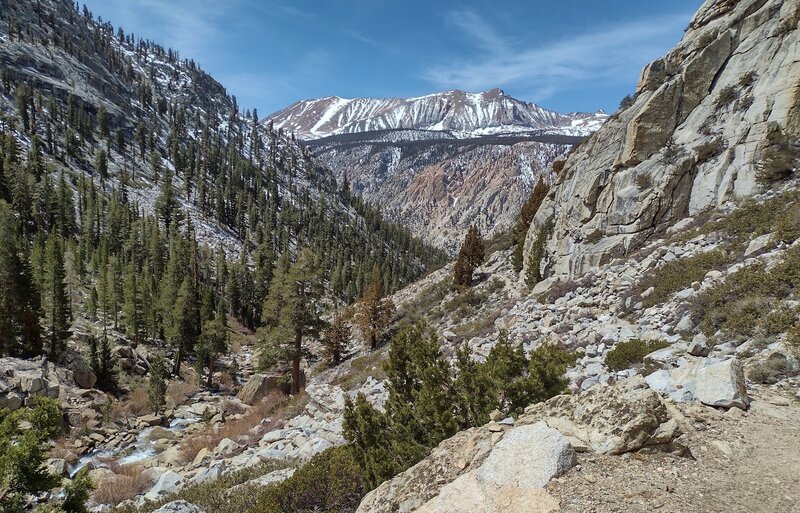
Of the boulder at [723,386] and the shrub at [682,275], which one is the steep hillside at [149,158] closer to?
the shrub at [682,275]

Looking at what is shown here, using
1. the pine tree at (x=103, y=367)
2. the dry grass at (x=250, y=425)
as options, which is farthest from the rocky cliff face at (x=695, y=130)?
the pine tree at (x=103, y=367)

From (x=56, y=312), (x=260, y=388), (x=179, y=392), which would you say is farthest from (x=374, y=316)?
(x=56, y=312)

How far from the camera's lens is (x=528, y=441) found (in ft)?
17.5

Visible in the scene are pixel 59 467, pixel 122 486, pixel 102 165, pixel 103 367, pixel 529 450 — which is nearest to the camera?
pixel 529 450

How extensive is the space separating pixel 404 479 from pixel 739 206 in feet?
58.4

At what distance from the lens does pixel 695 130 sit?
20469mm

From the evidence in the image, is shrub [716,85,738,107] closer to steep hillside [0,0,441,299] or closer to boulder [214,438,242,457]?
boulder [214,438,242,457]

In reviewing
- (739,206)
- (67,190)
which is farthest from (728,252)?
(67,190)

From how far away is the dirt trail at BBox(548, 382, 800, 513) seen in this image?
4.39m

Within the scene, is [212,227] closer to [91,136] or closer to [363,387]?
[91,136]

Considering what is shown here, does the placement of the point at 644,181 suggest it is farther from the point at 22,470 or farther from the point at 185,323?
the point at 185,323

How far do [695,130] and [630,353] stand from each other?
1640 cm

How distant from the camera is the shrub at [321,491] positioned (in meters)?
8.70

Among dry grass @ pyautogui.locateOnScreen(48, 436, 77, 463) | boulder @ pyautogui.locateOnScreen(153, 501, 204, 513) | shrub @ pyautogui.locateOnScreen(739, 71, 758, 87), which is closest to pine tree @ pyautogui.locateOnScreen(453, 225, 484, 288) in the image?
shrub @ pyautogui.locateOnScreen(739, 71, 758, 87)
